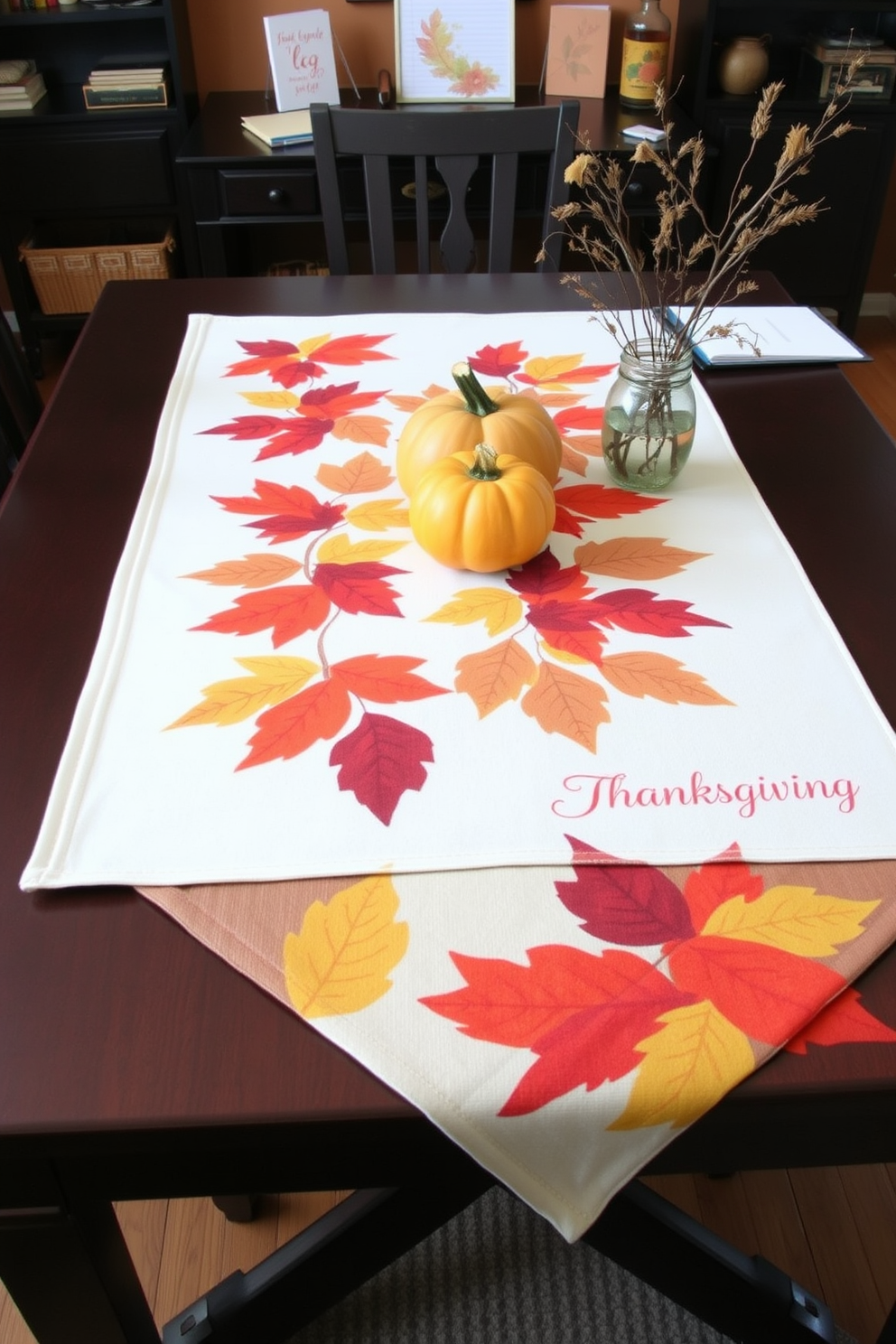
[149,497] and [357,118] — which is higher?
[357,118]

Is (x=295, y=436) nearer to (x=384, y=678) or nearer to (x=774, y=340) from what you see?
(x=384, y=678)

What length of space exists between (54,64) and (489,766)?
118 inches

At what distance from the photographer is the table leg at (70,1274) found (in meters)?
0.73

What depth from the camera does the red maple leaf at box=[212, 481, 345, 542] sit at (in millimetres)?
1080

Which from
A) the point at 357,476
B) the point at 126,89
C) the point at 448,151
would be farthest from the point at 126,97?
the point at 357,476

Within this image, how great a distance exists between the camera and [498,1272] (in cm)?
125

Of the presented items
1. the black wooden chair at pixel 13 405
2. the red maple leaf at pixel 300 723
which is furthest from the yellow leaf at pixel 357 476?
the black wooden chair at pixel 13 405

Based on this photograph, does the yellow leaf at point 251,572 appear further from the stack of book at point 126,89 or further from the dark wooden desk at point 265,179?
the stack of book at point 126,89

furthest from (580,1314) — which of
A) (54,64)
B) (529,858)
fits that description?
(54,64)

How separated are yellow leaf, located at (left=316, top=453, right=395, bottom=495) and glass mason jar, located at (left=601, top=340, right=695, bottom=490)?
0.24 metres

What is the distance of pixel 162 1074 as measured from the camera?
624 millimetres

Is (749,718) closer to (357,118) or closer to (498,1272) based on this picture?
(498,1272)

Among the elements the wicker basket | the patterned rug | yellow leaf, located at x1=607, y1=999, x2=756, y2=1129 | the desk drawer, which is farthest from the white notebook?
the wicker basket

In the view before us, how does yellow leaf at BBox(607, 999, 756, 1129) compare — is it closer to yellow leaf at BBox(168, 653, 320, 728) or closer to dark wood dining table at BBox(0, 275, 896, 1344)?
dark wood dining table at BBox(0, 275, 896, 1344)
